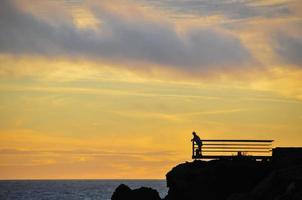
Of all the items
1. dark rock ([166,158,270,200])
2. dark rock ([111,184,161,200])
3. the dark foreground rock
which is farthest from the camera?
dark rock ([111,184,161,200])

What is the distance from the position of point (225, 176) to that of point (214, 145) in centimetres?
298

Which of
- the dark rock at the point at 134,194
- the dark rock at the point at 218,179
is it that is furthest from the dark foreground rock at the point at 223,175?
the dark rock at the point at 134,194

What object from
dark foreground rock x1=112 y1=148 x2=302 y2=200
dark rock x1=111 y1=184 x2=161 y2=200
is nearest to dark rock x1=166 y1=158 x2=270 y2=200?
dark foreground rock x1=112 y1=148 x2=302 y2=200

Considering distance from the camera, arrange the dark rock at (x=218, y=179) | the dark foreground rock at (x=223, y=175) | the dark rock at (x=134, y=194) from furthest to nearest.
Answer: the dark rock at (x=134, y=194) < the dark rock at (x=218, y=179) < the dark foreground rock at (x=223, y=175)

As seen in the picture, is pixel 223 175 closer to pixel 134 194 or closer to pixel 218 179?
pixel 218 179

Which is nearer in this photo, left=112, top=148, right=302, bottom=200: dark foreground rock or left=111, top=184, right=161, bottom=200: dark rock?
left=112, top=148, right=302, bottom=200: dark foreground rock

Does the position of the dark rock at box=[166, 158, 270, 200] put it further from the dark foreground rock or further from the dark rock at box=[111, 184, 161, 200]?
the dark rock at box=[111, 184, 161, 200]

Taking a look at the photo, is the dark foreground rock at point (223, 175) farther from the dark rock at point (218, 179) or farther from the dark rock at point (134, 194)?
the dark rock at point (134, 194)

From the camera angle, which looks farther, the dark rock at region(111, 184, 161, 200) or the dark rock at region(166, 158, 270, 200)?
the dark rock at region(111, 184, 161, 200)

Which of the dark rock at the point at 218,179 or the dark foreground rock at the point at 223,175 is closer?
the dark foreground rock at the point at 223,175

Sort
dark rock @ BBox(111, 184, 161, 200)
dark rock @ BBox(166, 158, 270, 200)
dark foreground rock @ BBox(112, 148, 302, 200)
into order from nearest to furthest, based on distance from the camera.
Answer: dark foreground rock @ BBox(112, 148, 302, 200), dark rock @ BBox(166, 158, 270, 200), dark rock @ BBox(111, 184, 161, 200)

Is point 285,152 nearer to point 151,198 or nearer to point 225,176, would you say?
point 225,176

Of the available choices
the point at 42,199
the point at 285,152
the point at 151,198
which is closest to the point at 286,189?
the point at 285,152

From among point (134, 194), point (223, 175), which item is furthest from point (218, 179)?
point (134, 194)
